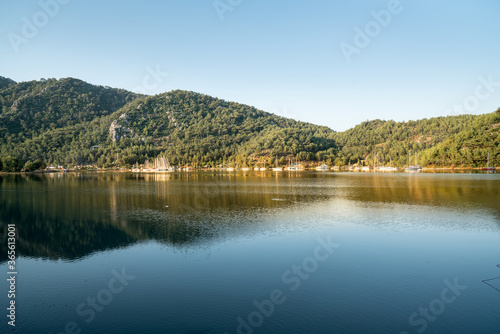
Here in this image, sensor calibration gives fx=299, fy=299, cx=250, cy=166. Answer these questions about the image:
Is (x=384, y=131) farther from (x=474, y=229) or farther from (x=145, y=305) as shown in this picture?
(x=145, y=305)

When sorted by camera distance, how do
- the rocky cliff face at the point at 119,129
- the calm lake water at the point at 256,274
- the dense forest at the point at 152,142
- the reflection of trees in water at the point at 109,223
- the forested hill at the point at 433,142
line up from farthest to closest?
the rocky cliff face at the point at 119,129 < the dense forest at the point at 152,142 < the forested hill at the point at 433,142 < the reflection of trees in water at the point at 109,223 < the calm lake water at the point at 256,274

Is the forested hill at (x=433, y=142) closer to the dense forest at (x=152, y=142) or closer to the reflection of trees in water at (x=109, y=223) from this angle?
the dense forest at (x=152, y=142)

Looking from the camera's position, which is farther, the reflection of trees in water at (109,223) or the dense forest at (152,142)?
the dense forest at (152,142)

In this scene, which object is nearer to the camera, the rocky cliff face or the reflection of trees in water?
the reflection of trees in water

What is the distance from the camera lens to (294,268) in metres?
11.2

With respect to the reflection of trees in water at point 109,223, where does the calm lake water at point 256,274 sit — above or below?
below

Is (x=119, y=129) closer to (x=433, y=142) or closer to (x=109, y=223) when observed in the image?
(x=433, y=142)

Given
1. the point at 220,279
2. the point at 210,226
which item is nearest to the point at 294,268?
the point at 220,279

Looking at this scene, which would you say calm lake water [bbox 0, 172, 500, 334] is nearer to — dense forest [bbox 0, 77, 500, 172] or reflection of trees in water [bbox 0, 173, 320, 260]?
reflection of trees in water [bbox 0, 173, 320, 260]

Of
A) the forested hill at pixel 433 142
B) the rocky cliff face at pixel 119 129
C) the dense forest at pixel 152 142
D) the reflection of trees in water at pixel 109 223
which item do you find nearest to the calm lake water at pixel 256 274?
the reflection of trees in water at pixel 109 223

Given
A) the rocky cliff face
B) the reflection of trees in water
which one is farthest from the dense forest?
the reflection of trees in water

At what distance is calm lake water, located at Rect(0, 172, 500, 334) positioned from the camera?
24.9ft

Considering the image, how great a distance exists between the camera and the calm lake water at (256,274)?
7.58 meters

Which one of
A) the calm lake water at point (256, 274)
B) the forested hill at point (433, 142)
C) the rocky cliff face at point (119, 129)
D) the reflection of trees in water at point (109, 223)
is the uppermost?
the rocky cliff face at point (119, 129)
